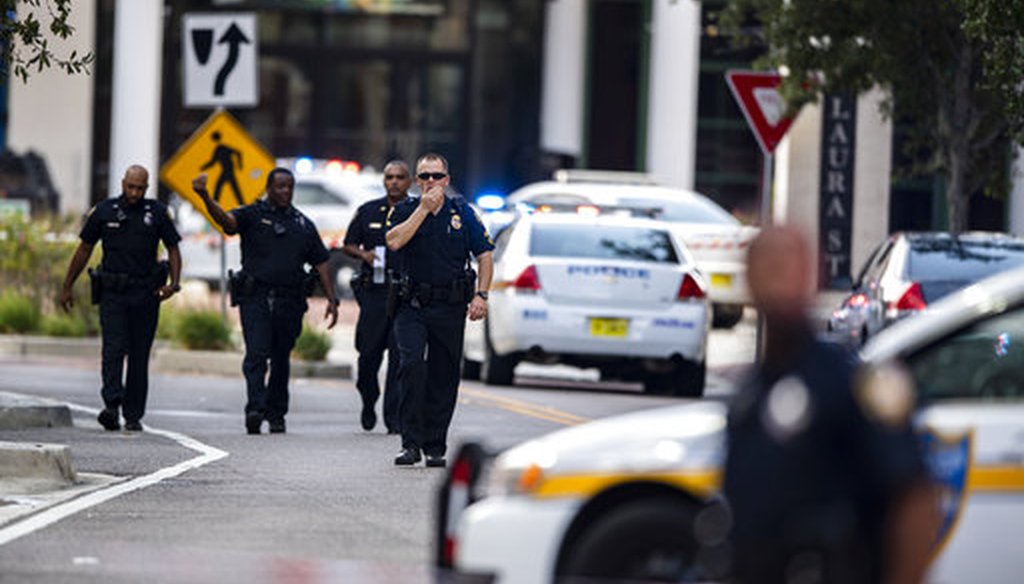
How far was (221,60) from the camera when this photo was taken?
80.0 feet

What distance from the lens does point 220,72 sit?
24.4 meters

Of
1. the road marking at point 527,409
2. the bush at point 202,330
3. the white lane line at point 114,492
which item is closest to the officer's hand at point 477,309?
the white lane line at point 114,492

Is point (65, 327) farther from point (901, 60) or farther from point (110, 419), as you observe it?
point (110, 419)

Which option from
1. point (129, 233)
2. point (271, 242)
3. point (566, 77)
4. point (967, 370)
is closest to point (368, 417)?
point (271, 242)

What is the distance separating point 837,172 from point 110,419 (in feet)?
63.6

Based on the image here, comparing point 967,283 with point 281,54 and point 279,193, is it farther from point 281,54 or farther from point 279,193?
point 281,54

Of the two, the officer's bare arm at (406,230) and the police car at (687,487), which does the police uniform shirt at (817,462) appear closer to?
the police car at (687,487)

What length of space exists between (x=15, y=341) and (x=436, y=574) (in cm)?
1843

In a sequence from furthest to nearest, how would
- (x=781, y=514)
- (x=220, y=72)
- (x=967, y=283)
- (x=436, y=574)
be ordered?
(x=220, y=72) → (x=967, y=283) → (x=436, y=574) → (x=781, y=514)

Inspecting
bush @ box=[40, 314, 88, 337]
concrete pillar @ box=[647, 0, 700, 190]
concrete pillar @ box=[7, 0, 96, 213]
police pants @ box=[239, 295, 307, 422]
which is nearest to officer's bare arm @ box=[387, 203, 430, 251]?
police pants @ box=[239, 295, 307, 422]

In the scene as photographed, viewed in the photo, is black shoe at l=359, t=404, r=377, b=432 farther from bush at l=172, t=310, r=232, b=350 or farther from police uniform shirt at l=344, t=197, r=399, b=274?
bush at l=172, t=310, r=232, b=350

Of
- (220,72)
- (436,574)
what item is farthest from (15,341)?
(436,574)

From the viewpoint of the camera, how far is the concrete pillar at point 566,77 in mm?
46844

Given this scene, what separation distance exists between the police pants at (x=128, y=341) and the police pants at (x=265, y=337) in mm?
623
